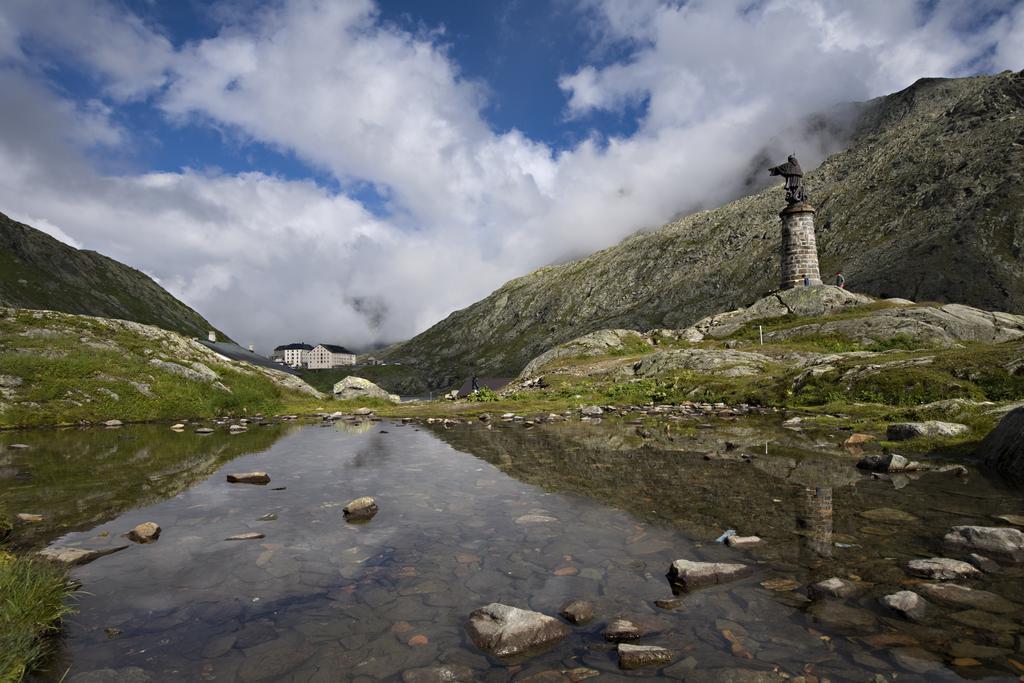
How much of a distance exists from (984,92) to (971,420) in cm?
22130

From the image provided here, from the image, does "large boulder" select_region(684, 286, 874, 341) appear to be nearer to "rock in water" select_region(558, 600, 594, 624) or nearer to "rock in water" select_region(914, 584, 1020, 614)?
"rock in water" select_region(914, 584, 1020, 614)

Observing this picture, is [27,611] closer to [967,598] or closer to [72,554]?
[72,554]

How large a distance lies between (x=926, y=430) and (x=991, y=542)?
1175cm

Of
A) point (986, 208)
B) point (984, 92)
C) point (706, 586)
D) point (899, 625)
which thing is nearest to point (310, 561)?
point (706, 586)

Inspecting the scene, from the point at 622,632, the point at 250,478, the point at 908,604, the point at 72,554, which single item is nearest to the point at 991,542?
the point at 908,604

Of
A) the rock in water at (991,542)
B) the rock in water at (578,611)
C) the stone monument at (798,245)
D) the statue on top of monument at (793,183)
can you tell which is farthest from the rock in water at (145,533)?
the statue on top of monument at (793,183)

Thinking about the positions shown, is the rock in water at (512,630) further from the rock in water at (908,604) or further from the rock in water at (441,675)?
the rock in water at (908,604)

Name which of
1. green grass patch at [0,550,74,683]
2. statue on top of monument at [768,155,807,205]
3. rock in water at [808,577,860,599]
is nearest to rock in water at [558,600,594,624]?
rock in water at [808,577,860,599]

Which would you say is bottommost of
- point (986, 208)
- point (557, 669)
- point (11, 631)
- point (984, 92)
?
point (557, 669)

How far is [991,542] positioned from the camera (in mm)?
7863

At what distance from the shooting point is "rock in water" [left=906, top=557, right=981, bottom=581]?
694cm

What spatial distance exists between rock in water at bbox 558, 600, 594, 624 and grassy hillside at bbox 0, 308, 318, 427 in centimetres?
3619

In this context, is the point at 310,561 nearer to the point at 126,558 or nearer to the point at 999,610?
the point at 126,558

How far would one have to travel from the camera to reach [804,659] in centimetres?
521
